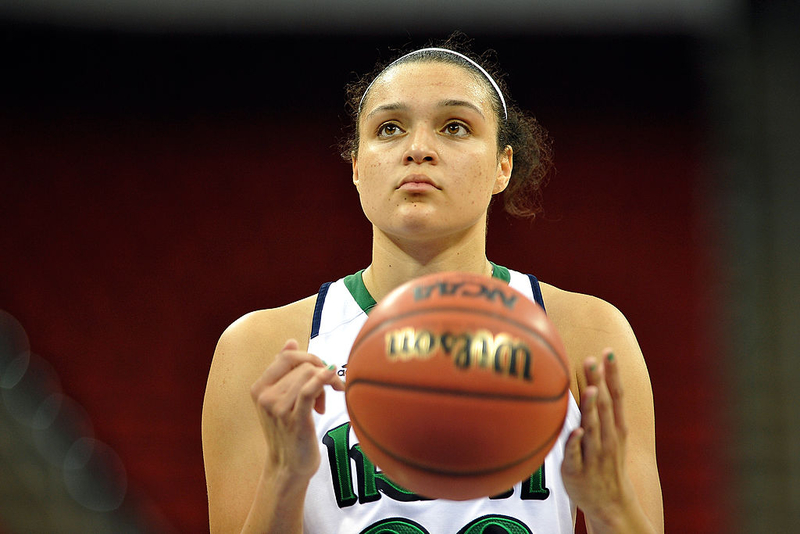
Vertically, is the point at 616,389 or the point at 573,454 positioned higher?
the point at 616,389

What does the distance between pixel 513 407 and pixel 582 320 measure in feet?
2.71

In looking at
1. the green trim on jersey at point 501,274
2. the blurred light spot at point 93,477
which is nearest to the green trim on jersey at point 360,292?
the green trim on jersey at point 501,274

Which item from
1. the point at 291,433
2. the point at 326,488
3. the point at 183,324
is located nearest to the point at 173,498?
the point at 183,324

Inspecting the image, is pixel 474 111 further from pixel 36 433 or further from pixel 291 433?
pixel 36 433

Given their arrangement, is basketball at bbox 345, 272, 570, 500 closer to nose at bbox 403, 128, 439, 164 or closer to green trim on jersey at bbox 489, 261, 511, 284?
nose at bbox 403, 128, 439, 164

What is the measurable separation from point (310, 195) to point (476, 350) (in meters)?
5.27

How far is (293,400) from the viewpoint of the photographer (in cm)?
168

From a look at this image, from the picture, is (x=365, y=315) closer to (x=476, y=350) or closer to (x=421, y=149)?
(x=421, y=149)

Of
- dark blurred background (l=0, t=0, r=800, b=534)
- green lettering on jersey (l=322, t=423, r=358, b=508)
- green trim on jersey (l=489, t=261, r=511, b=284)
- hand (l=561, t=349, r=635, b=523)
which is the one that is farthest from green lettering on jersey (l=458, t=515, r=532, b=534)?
dark blurred background (l=0, t=0, r=800, b=534)

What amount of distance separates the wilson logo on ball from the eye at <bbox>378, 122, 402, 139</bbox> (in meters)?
0.83

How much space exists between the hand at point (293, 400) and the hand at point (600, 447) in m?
0.45

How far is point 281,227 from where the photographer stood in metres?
6.61

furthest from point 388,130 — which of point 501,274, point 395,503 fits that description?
point 395,503

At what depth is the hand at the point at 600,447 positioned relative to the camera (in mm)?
1592
